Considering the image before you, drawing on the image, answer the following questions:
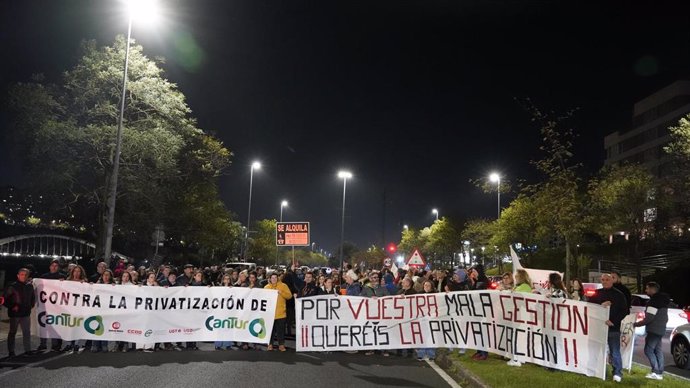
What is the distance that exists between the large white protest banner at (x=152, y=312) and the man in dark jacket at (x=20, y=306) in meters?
0.74

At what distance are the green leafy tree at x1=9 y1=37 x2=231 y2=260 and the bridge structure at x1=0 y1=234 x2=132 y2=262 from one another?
14379mm

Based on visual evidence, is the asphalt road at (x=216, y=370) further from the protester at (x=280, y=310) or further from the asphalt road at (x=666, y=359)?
the asphalt road at (x=666, y=359)

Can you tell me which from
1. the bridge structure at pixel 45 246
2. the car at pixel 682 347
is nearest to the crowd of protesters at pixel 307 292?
the car at pixel 682 347

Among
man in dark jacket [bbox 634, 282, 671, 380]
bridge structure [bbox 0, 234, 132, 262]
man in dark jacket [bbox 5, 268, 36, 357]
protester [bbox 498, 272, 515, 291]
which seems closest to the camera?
man in dark jacket [bbox 634, 282, 671, 380]

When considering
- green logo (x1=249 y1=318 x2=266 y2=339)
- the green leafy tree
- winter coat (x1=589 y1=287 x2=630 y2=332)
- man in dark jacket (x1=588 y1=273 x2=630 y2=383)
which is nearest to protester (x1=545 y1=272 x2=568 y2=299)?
man in dark jacket (x1=588 y1=273 x2=630 y2=383)

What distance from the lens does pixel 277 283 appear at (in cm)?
1317

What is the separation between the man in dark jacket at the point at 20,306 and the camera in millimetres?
10758

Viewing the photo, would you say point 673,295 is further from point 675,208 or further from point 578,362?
point 578,362

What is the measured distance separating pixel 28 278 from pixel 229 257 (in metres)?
48.9

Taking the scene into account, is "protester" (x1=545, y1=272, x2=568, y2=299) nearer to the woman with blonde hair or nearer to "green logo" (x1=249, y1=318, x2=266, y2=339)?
the woman with blonde hair

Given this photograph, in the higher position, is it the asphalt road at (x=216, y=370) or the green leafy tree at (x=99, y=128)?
the green leafy tree at (x=99, y=128)

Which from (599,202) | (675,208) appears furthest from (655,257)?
(599,202)

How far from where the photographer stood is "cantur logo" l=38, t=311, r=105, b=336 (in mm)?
11805

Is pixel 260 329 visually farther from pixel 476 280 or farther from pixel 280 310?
pixel 476 280
